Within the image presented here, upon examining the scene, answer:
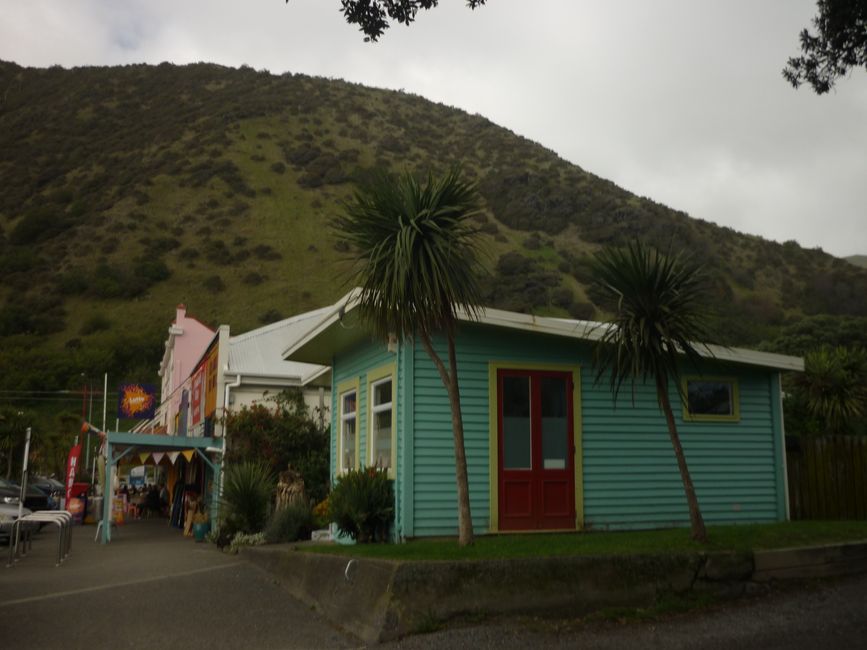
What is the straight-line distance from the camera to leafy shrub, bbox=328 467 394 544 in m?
12.4

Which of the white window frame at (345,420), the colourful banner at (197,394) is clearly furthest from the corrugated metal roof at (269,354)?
the white window frame at (345,420)

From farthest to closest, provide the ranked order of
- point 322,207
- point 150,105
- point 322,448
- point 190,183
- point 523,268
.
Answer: point 150,105, point 190,183, point 322,207, point 523,268, point 322,448

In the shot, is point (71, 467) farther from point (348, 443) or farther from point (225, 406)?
point (348, 443)

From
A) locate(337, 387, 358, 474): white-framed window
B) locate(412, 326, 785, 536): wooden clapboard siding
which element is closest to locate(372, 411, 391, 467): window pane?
locate(412, 326, 785, 536): wooden clapboard siding

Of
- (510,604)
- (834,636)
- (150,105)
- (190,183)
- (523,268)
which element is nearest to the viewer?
(834,636)

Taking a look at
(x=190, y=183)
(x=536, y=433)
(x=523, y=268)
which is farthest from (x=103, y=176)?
(x=536, y=433)

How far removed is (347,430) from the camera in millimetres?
16031

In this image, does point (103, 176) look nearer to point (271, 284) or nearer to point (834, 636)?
point (271, 284)

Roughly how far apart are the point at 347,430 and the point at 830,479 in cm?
850

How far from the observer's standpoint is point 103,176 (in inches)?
2542

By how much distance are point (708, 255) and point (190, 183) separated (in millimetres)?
36244

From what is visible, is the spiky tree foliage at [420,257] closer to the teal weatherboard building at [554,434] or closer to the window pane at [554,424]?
the teal weatherboard building at [554,434]

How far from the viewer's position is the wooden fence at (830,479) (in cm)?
1468

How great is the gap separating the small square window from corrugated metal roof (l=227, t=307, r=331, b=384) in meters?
8.86
